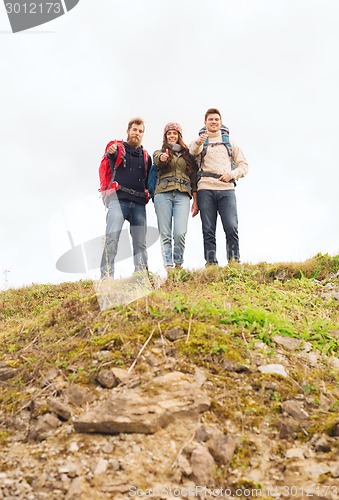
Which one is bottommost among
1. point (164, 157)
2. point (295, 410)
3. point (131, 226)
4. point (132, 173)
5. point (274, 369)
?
point (295, 410)

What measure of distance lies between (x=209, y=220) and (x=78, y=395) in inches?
211

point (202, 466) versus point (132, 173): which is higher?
point (132, 173)

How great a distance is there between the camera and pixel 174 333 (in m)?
4.20

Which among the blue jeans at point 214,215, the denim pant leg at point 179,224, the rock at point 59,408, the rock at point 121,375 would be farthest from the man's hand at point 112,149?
the rock at point 59,408

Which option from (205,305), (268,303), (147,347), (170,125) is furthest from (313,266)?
(147,347)

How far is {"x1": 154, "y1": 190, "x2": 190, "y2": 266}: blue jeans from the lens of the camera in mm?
8070

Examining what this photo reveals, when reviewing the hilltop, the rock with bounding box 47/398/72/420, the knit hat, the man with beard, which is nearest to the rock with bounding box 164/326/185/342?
the hilltop

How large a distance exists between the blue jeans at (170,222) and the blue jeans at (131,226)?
0.33 metres

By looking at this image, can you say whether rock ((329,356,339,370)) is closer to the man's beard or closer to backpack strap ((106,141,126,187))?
backpack strap ((106,141,126,187))

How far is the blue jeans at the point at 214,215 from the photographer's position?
8.41 metres

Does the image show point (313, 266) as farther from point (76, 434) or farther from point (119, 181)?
point (76, 434)

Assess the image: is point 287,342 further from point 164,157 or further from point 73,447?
point 164,157

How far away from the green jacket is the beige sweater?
336 millimetres
